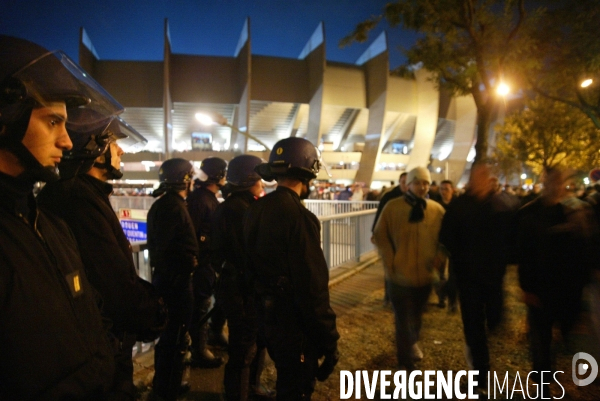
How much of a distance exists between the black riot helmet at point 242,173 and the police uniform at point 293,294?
A: 1.19 m

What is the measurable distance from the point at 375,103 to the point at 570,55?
31959 mm

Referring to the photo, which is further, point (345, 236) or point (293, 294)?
point (345, 236)

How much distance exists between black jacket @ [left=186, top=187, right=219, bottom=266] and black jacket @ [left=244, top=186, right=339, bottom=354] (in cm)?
170

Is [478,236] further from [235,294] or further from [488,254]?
[235,294]

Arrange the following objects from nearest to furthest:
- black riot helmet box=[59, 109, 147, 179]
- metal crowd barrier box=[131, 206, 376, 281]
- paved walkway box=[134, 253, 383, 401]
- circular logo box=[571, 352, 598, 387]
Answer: black riot helmet box=[59, 109, 147, 179]
circular logo box=[571, 352, 598, 387]
paved walkway box=[134, 253, 383, 401]
metal crowd barrier box=[131, 206, 376, 281]

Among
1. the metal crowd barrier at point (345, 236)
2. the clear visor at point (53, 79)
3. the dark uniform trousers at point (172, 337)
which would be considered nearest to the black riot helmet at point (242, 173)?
the dark uniform trousers at point (172, 337)

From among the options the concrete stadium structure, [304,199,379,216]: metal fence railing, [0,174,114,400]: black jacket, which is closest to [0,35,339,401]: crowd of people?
[0,174,114,400]: black jacket

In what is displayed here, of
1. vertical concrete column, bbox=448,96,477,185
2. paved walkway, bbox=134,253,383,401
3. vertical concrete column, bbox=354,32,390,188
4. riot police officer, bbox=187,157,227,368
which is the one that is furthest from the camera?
vertical concrete column, bbox=448,96,477,185

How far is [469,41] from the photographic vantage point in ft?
39.0

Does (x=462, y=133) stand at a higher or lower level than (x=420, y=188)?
higher

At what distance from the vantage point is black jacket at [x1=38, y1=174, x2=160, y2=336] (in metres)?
1.65

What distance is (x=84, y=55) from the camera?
1501 inches

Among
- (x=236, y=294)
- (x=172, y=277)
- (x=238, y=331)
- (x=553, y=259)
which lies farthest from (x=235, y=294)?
(x=553, y=259)

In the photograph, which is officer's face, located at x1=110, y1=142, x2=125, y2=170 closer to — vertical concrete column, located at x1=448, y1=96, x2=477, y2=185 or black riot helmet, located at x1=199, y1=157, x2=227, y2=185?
black riot helmet, located at x1=199, y1=157, x2=227, y2=185
